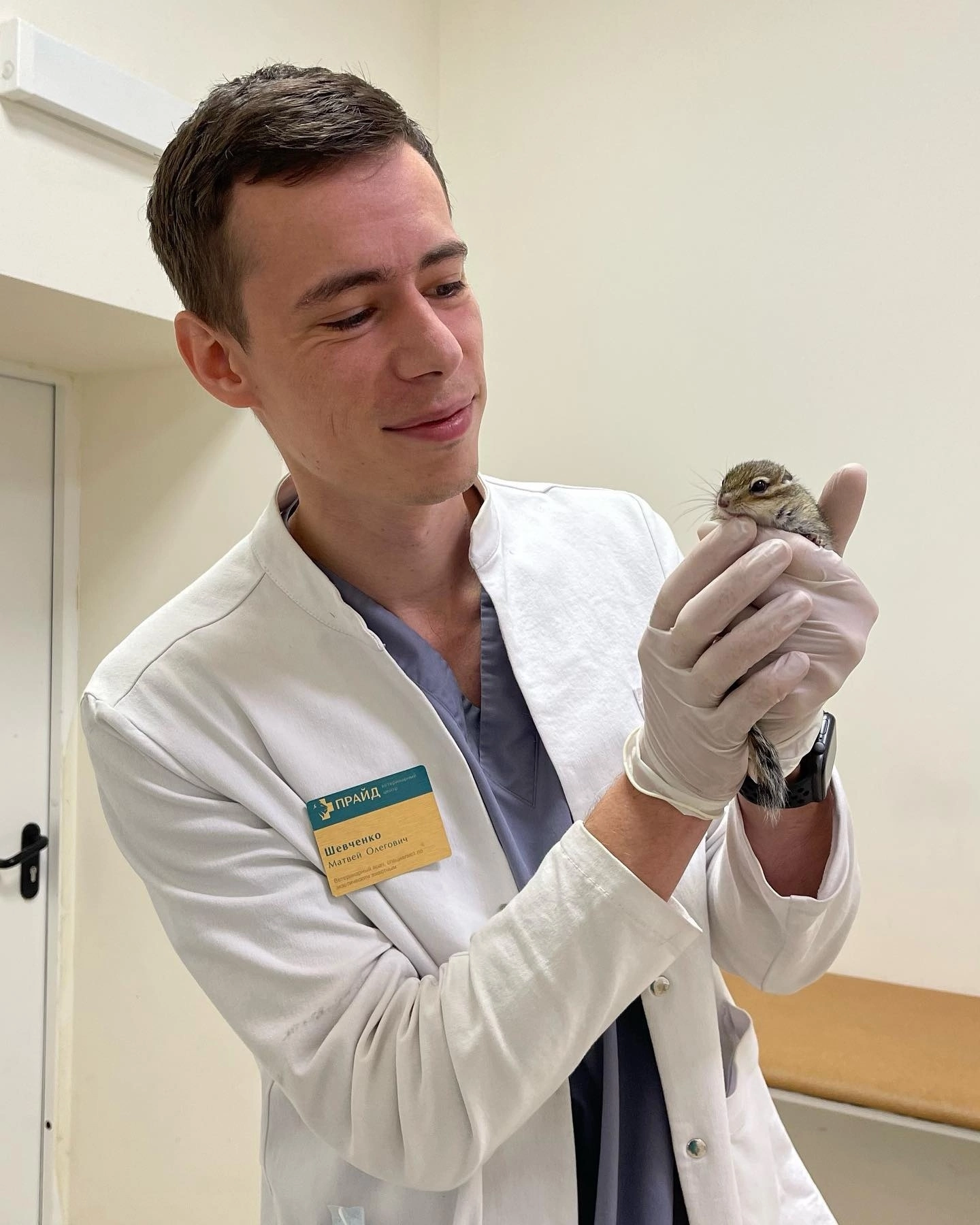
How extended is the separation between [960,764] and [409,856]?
1739mm

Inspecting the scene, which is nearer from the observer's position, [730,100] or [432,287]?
[432,287]

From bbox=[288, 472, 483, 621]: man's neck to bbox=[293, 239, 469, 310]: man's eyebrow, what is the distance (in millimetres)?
225

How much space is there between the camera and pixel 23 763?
2.46 m

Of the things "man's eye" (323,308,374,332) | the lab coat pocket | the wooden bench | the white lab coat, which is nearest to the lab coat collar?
the white lab coat

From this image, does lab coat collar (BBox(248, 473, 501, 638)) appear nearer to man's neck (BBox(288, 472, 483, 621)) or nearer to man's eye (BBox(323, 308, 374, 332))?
man's neck (BBox(288, 472, 483, 621))

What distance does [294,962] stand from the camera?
36.7 inches

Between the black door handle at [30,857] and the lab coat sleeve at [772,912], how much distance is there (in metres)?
1.92

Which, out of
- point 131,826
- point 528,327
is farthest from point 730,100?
point 131,826

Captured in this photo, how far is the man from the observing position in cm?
86

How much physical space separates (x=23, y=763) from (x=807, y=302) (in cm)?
220

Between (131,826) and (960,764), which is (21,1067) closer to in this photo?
(131,826)

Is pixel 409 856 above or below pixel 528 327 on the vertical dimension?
below

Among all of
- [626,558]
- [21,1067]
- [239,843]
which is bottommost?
[21,1067]

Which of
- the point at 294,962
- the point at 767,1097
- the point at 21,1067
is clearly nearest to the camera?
the point at 294,962
